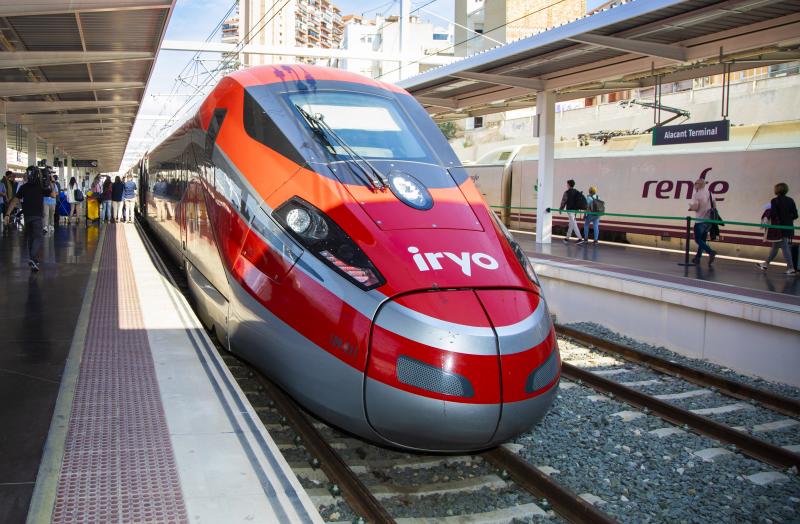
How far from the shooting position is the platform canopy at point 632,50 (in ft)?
31.5

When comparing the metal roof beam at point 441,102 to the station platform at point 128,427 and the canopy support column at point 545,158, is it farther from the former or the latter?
the station platform at point 128,427

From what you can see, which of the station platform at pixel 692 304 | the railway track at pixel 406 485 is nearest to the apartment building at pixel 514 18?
the station platform at pixel 692 304

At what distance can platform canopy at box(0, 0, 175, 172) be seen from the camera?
35.1ft

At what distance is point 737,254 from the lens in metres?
15.6

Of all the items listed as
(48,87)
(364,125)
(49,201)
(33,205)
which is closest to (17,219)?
(49,201)

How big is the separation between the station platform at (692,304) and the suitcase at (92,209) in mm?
16897

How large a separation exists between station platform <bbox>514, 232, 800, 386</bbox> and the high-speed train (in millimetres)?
4624

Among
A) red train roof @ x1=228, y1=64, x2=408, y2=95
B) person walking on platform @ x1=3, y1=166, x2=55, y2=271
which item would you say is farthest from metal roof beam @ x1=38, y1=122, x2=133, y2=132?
red train roof @ x1=228, y1=64, x2=408, y2=95

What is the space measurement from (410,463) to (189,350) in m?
2.45

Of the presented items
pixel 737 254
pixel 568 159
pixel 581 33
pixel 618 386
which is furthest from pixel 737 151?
pixel 618 386

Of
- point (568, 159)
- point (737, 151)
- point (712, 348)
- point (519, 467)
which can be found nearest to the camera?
point (519, 467)

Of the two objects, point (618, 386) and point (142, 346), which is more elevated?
point (142, 346)

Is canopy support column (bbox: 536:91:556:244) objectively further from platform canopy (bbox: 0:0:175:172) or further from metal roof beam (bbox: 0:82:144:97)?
metal roof beam (bbox: 0:82:144:97)

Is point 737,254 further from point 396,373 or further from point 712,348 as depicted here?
point 396,373
